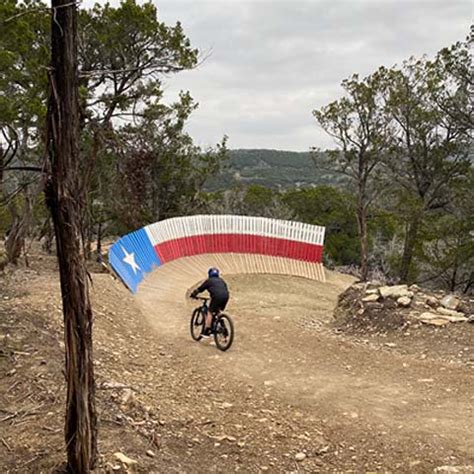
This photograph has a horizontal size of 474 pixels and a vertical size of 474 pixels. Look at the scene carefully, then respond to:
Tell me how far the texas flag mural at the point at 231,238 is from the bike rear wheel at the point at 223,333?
7.63 m

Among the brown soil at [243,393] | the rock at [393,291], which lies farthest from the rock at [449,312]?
the rock at [393,291]

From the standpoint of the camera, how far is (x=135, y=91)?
593 inches

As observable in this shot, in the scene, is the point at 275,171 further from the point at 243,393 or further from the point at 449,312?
the point at 243,393

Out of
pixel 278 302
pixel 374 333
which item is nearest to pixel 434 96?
pixel 278 302

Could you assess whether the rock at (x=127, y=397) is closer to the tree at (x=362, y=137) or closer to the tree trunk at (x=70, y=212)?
the tree trunk at (x=70, y=212)

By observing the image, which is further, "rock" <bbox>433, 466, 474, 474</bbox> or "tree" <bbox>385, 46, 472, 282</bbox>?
"tree" <bbox>385, 46, 472, 282</bbox>

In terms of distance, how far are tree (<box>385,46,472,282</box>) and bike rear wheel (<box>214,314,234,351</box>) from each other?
12.9 metres

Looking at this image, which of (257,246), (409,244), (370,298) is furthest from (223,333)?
(409,244)

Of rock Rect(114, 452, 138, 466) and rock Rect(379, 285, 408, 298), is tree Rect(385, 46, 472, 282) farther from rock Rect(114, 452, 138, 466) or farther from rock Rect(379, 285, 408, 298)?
rock Rect(114, 452, 138, 466)

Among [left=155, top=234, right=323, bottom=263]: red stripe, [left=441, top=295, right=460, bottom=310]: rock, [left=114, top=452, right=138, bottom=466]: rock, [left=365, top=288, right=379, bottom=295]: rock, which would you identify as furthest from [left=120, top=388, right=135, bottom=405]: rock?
[left=155, top=234, right=323, bottom=263]: red stripe

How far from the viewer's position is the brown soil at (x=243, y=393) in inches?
188

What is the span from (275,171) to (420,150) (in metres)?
56.1

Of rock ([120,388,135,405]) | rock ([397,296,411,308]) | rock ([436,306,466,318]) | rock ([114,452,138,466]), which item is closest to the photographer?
rock ([114,452,138,466])

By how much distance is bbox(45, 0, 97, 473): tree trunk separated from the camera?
3.21 metres
